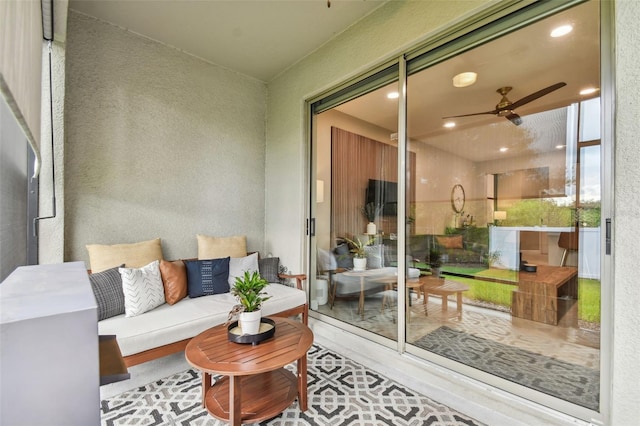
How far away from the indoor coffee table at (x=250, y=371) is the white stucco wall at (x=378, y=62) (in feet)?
2.97

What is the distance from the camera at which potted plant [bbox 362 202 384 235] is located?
2946 mm

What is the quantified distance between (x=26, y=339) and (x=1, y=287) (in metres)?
0.25

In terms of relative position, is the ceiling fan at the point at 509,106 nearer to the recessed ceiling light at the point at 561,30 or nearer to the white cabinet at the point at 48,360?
the recessed ceiling light at the point at 561,30

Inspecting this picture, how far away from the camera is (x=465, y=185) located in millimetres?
3090

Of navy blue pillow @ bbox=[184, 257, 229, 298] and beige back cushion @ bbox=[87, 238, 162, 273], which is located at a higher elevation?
beige back cushion @ bbox=[87, 238, 162, 273]

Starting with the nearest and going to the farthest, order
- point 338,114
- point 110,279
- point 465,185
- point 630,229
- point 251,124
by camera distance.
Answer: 1. point 630,229
2. point 110,279
3. point 465,185
4. point 338,114
5. point 251,124

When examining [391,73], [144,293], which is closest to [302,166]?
[391,73]

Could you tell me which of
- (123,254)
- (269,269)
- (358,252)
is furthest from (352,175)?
(123,254)

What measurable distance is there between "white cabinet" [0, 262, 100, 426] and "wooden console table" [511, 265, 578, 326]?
97.1 inches

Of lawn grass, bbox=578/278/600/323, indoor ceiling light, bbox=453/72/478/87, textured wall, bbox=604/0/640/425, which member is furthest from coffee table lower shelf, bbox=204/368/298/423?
indoor ceiling light, bbox=453/72/478/87

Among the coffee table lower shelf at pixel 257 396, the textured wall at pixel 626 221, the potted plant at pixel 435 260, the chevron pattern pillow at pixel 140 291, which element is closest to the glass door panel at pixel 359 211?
the potted plant at pixel 435 260

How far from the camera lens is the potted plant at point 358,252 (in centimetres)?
316

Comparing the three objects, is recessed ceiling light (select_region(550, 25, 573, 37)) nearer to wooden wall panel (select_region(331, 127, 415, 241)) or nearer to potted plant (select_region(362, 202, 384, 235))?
wooden wall panel (select_region(331, 127, 415, 241))

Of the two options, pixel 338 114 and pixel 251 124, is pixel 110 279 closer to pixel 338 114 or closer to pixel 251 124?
pixel 251 124
